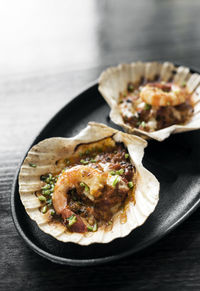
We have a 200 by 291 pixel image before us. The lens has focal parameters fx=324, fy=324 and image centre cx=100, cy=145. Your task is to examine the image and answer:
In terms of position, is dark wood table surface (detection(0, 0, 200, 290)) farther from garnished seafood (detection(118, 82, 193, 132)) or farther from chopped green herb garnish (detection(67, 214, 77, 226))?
garnished seafood (detection(118, 82, 193, 132))

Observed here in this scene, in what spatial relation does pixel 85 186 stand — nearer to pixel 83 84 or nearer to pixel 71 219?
pixel 71 219

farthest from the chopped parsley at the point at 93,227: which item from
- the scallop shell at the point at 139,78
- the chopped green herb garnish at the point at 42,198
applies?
the scallop shell at the point at 139,78

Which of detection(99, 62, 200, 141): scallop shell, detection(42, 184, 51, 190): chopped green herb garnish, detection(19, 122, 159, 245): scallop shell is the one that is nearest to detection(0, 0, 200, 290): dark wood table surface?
detection(19, 122, 159, 245): scallop shell

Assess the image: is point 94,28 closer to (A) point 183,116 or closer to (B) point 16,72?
(B) point 16,72

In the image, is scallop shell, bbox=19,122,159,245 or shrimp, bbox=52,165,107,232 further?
shrimp, bbox=52,165,107,232

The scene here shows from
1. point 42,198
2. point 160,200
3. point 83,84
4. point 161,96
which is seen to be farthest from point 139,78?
point 42,198
